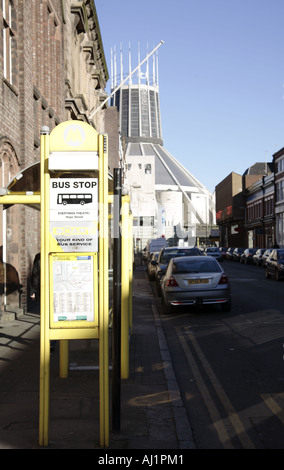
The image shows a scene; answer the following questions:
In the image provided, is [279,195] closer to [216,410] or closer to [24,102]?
[24,102]

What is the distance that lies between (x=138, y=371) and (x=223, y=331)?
3930 millimetres

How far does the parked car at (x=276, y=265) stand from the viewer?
27734 millimetres

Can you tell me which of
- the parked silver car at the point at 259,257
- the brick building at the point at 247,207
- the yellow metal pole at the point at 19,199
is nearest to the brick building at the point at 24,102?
the yellow metal pole at the point at 19,199

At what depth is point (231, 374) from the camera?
26.2 ft

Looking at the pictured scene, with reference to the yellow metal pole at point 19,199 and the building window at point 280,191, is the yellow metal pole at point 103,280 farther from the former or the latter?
the building window at point 280,191

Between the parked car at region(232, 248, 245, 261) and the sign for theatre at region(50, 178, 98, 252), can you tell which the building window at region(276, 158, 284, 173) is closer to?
the parked car at region(232, 248, 245, 261)

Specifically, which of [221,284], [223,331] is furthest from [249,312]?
[223,331]

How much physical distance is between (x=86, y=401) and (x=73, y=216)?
2383 millimetres

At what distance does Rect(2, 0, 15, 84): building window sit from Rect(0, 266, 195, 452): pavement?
6950 mm

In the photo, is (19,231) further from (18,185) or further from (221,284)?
(18,185)

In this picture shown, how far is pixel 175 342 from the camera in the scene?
35.6 feet

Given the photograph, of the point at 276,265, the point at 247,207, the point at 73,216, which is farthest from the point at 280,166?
the point at 73,216
